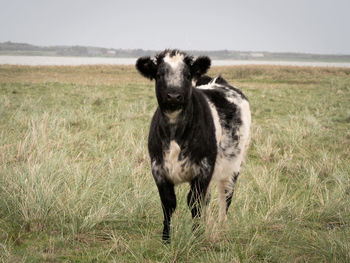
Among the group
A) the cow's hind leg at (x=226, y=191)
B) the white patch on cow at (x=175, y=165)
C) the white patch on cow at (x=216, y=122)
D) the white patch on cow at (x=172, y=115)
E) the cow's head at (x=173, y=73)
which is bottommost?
the cow's hind leg at (x=226, y=191)

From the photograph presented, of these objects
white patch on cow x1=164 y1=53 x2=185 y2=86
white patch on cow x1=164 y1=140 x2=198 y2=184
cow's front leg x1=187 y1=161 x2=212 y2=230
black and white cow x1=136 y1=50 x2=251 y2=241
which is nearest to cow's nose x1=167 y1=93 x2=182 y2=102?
black and white cow x1=136 y1=50 x2=251 y2=241

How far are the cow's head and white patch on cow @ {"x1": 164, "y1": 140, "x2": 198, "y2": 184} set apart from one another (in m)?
0.36

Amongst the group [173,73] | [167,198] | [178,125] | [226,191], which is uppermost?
[173,73]

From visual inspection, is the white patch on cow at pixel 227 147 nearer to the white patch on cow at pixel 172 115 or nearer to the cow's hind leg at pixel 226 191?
the cow's hind leg at pixel 226 191

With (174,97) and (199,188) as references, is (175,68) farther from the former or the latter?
(199,188)

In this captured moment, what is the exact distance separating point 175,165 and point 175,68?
872mm

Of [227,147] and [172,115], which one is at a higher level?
[172,115]

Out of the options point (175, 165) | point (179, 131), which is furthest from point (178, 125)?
point (175, 165)

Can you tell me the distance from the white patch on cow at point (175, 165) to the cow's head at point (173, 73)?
36cm

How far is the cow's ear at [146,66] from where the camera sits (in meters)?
3.31

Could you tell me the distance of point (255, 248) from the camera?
3.27 meters

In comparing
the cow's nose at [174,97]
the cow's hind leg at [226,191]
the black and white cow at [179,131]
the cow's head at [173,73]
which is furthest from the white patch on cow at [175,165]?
the cow's hind leg at [226,191]

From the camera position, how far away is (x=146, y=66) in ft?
11.0

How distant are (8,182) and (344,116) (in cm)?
1112
